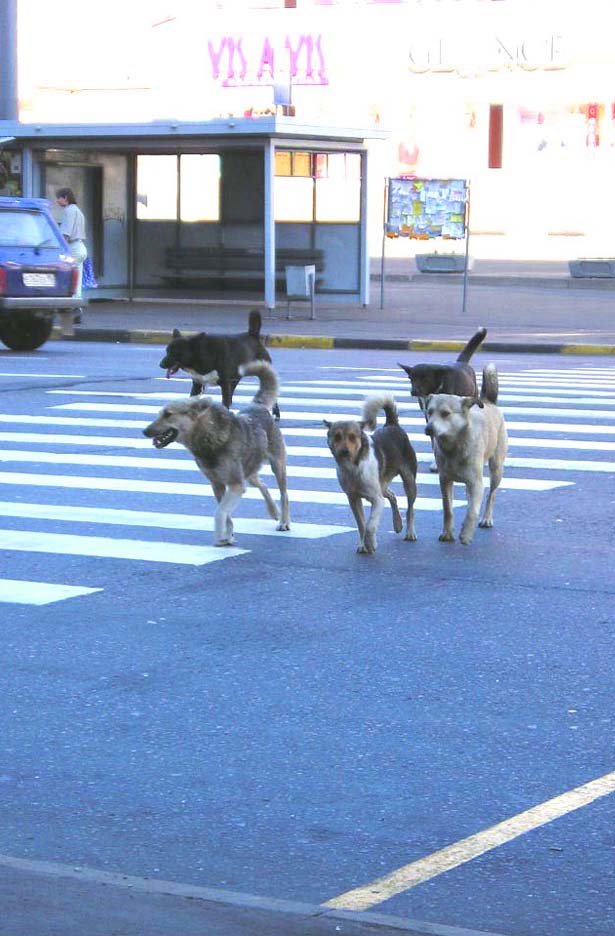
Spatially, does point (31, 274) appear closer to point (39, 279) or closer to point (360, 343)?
point (39, 279)

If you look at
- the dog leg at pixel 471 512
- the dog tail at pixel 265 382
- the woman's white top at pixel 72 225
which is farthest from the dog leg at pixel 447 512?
the woman's white top at pixel 72 225

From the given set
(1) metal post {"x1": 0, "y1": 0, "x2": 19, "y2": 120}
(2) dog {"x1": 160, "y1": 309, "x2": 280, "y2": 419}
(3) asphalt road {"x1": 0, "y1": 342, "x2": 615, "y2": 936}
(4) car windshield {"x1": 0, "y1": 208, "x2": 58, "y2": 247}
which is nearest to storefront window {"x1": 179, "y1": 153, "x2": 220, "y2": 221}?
(1) metal post {"x1": 0, "y1": 0, "x2": 19, "y2": 120}

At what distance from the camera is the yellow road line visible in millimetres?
4820

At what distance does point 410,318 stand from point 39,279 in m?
8.13

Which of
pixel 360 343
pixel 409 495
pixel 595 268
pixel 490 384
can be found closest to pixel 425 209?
pixel 360 343

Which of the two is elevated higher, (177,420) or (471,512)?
(177,420)

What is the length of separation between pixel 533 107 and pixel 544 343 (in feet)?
104

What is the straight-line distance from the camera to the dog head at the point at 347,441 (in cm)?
947

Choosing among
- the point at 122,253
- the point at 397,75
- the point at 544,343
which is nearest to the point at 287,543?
the point at 544,343

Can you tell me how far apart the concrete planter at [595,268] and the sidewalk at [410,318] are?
28 centimetres

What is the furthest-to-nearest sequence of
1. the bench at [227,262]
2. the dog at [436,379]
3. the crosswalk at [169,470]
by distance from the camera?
the bench at [227,262], the dog at [436,379], the crosswalk at [169,470]

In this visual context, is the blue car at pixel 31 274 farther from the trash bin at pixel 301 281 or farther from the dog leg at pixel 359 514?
the dog leg at pixel 359 514

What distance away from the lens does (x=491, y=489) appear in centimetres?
1059

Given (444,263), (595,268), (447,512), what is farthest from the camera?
(444,263)
